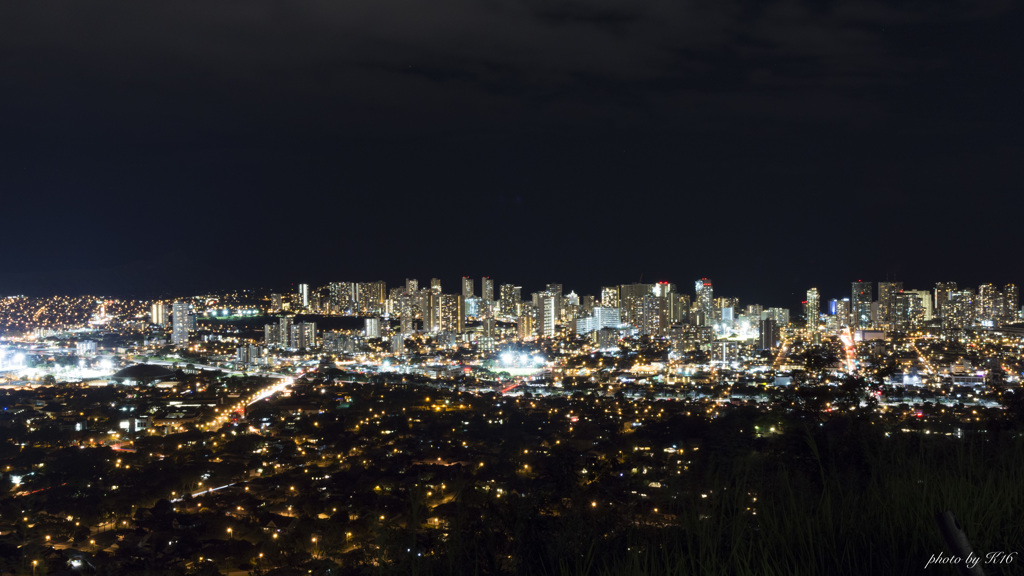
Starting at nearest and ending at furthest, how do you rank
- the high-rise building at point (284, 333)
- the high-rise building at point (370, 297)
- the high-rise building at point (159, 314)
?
1. the high-rise building at point (284, 333)
2. the high-rise building at point (159, 314)
3. the high-rise building at point (370, 297)

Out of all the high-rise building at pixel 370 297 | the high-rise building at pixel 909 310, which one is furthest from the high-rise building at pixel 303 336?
the high-rise building at pixel 909 310

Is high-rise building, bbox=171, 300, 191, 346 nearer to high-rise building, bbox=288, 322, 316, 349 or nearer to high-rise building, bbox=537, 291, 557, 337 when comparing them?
high-rise building, bbox=288, 322, 316, 349

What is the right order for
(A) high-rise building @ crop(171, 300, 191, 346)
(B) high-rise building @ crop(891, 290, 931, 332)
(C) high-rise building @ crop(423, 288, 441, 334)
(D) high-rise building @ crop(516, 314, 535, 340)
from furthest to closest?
1. (C) high-rise building @ crop(423, 288, 441, 334)
2. (D) high-rise building @ crop(516, 314, 535, 340)
3. (A) high-rise building @ crop(171, 300, 191, 346)
4. (B) high-rise building @ crop(891, 290, 931, 332)

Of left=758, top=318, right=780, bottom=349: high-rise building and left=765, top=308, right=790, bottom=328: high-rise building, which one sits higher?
left=765, top=308, right=790, bottom=328: high-rise building

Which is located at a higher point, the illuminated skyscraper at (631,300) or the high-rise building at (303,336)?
the illuminated skyscraper at (631,300)

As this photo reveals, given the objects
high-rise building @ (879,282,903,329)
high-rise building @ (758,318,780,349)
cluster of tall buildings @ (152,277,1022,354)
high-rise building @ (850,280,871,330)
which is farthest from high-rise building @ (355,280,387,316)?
high-rise building @ (879,282,903,329)

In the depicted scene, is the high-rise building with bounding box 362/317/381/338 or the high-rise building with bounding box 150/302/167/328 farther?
the high-rise building with bounding box 150/302/167/328

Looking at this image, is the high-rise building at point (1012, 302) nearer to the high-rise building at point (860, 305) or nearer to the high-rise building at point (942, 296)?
the high-rise building at point (942, 296)
